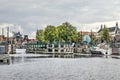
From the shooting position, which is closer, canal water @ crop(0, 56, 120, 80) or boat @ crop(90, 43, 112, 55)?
canal water @ crop(0, 56, 120, 80)

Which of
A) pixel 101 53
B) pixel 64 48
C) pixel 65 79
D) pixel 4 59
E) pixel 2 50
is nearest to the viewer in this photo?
pixel 65 79

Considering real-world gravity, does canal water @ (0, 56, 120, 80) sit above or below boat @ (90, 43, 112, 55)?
below

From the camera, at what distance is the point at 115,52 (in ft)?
564

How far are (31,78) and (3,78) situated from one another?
402cm

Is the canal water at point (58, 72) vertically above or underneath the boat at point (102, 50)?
underneath

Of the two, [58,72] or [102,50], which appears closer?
[58,72]

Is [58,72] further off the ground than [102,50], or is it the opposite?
[102,50]

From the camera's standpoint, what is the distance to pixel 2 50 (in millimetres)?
177875

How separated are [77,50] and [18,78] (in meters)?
146

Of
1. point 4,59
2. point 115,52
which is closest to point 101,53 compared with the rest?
point 115,52

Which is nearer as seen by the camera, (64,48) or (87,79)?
(87,79)

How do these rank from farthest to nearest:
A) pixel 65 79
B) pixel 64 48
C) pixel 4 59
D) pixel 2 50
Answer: pixel 64 48, pixel 2 50, pixel 4 59, pixel 65 79

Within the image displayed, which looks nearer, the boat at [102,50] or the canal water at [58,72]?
the canal water at [58,72]

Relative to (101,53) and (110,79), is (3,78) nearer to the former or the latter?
(110,79)
